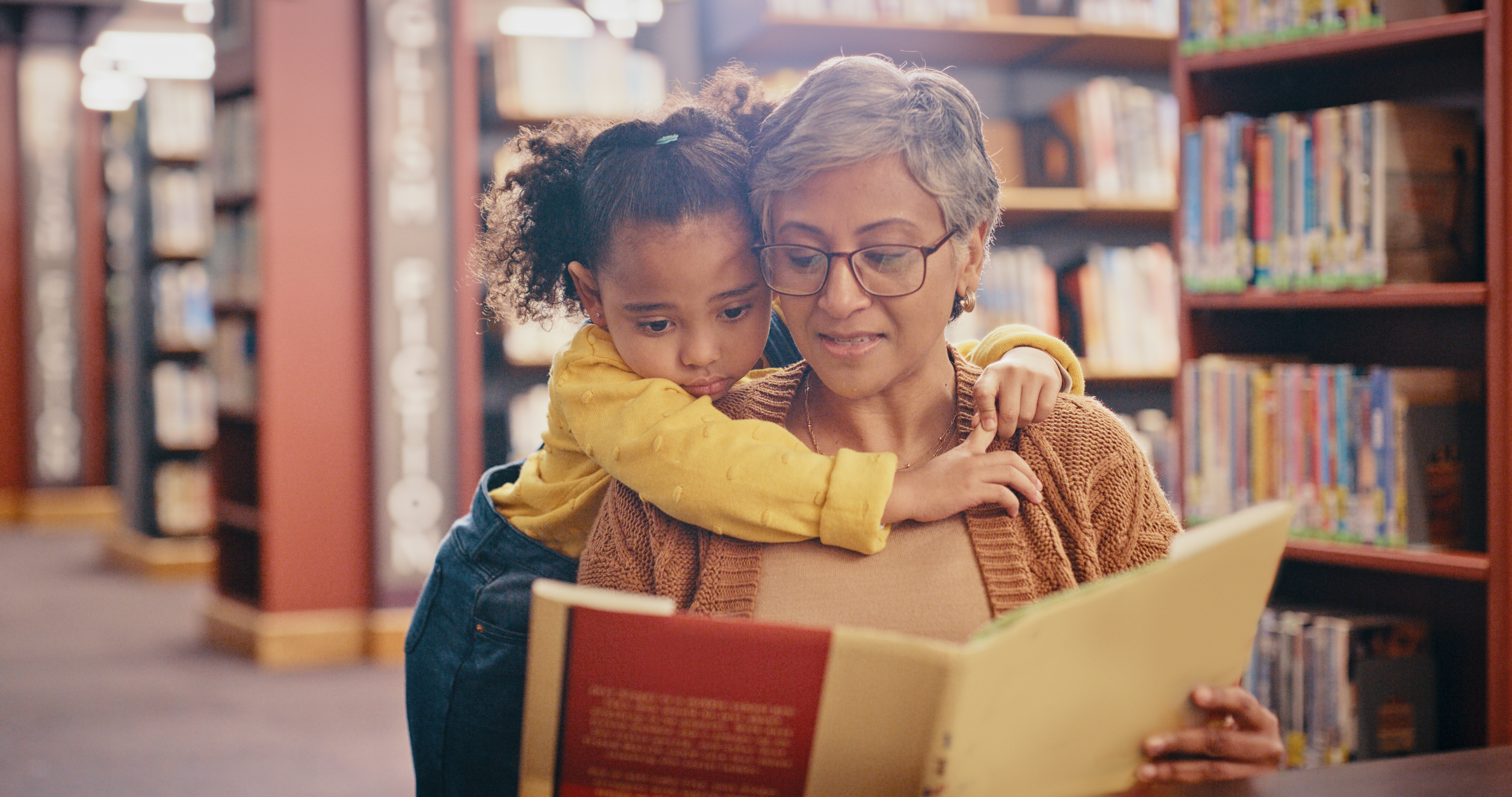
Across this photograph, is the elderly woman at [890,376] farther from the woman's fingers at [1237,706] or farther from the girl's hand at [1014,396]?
the woman's fingers at [1237,706]

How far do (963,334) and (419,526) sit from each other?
1889 millimetres

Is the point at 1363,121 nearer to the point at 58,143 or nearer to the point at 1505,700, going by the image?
the point at 1505,700

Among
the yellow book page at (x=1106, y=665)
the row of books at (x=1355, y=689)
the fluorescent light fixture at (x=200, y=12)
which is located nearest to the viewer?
the yellow book page at (x=1106, y=665)

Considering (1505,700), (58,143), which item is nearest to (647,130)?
(1505,700)

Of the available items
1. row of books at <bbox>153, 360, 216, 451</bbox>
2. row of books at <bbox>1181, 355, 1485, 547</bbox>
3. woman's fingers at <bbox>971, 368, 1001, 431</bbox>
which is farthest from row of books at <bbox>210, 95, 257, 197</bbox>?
woman's fingers at <bbox>971, 368, 1001, 431</bbox>

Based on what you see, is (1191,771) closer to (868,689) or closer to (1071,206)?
(868,689)

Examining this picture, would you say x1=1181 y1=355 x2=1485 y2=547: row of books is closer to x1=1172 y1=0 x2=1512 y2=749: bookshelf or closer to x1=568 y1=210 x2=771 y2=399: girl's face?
x1=1172 y1=0 x2=1512 y2=749: bookshelf

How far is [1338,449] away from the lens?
7.12ft

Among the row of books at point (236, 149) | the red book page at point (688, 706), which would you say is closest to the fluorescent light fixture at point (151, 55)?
the row of books at point (236, 149)

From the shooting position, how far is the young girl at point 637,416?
1121 mm

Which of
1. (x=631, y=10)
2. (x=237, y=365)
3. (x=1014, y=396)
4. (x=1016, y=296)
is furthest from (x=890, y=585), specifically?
(x=237, y=365)

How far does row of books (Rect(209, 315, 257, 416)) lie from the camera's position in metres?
4.47

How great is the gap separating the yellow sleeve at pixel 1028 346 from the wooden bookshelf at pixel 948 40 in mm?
2208

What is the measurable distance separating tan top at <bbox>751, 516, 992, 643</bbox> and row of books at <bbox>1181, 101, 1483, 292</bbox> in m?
1.36
